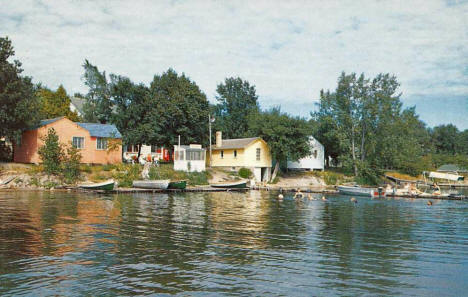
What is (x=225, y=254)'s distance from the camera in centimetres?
1579

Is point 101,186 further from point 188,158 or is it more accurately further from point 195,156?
point 195,156

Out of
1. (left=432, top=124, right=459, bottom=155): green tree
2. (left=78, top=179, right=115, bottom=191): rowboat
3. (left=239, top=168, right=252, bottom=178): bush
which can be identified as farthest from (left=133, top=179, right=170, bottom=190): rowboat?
(left=432, top=124, right=459, bottom=155): green tree

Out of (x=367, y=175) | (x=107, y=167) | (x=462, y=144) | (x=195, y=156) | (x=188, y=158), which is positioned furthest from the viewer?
(x=462, y=144)

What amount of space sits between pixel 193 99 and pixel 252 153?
38.5 ft

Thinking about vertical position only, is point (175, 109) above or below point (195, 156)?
above

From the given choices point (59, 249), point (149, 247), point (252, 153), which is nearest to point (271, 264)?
point (149, 247)

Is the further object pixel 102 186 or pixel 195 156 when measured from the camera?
pixel 195 156

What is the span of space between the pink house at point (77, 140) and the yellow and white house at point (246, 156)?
1684 cm

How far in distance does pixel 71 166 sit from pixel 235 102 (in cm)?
5066

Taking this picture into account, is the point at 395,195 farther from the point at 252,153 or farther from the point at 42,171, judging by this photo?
the point at 42,171

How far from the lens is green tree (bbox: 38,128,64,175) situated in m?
45.1

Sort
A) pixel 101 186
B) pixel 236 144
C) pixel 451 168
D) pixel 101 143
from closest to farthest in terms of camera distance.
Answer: pixel 101 186
pixel 101 143
pixel 236 144
pixel 451 168

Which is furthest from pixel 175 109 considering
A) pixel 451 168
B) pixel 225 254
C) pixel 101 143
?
pixel 451 168

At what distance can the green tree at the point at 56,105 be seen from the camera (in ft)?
211
